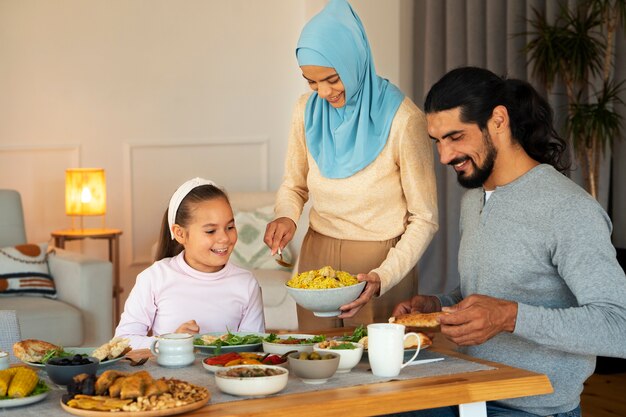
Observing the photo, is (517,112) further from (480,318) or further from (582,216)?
(480,318)

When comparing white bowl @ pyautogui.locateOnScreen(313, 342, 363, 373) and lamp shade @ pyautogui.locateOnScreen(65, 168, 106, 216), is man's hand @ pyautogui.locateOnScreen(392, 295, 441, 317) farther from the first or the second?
lamp shade @ pyautogui.locateOnScreen(65, 168, 106, 216)

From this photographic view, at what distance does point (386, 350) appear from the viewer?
1710mm

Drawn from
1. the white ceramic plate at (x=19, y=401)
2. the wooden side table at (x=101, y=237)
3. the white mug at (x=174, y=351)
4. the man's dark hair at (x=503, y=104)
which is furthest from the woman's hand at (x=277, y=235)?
the wooden side table at (x=101, y=237)

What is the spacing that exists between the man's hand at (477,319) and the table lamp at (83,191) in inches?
141

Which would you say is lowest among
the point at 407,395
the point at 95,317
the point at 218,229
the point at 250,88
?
the point at 95,317

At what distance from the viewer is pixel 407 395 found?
1611 mm

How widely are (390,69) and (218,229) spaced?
3331 millimetres

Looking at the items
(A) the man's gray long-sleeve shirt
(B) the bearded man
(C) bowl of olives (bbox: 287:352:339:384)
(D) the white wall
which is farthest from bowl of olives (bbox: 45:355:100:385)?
(D) the white wall

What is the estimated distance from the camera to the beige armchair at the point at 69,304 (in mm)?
4055

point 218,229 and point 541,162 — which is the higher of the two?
point 541,162

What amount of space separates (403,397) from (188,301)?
37.4 inches

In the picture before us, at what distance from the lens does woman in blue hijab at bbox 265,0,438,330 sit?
7.92ft

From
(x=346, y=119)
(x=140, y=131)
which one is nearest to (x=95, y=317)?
(x=140, y=131)

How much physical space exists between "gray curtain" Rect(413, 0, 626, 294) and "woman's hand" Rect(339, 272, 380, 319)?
2856mm
